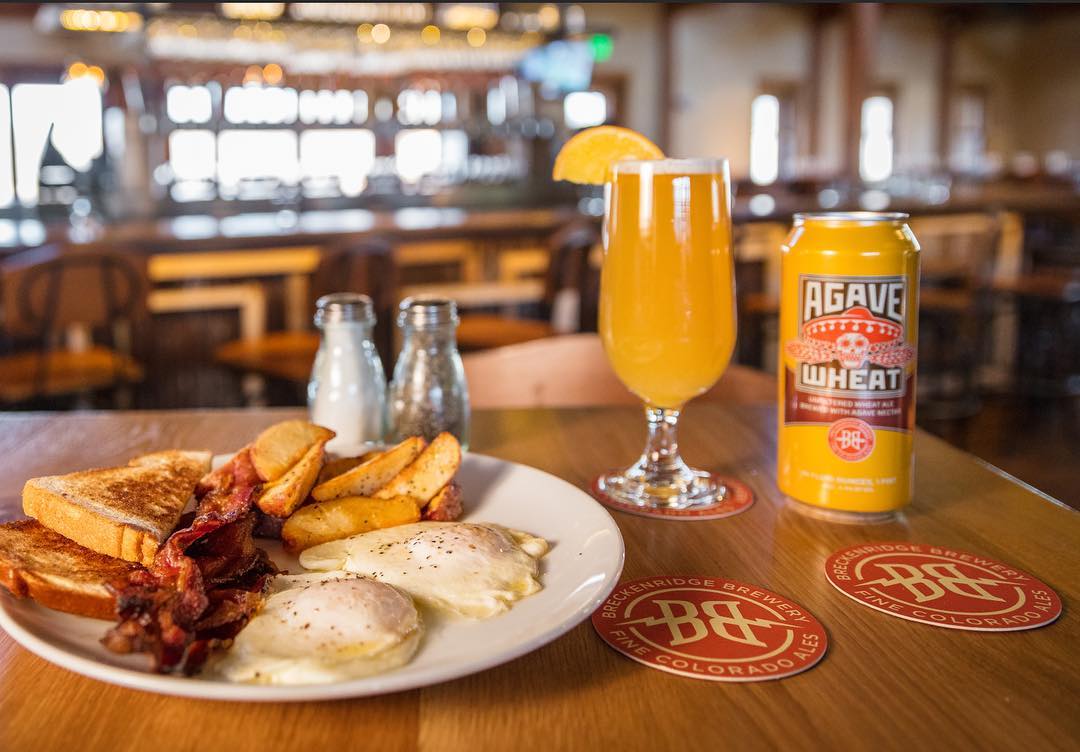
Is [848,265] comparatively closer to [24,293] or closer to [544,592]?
[544,592]

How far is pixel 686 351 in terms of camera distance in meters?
1.00

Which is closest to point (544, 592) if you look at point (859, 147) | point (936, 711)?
point (936, 711)

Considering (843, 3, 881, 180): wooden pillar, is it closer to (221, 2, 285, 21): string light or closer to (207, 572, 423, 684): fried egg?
(221, 2, 285, 21): string light

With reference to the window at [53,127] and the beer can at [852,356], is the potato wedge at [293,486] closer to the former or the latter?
the beer can at [852,356]

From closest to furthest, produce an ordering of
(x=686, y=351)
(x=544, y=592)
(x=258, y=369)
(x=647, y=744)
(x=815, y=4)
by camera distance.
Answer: (x=647, y=744), (x=544, y=592), (x=686, y=351), (x=258, y=369), (x=815, y=4)

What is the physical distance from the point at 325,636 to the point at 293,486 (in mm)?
255

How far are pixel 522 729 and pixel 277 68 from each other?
769cm

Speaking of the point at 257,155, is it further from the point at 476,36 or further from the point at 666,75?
the point at 666,75

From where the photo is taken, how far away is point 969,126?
14.4 meters

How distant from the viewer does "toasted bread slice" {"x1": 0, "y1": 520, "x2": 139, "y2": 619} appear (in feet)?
2.13

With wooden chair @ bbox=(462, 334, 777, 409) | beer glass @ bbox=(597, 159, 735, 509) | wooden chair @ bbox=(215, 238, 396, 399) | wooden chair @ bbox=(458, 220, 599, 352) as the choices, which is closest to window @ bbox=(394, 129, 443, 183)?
wooden chair @ bbox=(458, 220, 599, 352)

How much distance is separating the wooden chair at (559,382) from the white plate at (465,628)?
2.31 ft

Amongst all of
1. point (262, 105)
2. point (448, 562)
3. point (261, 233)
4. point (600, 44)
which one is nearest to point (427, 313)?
point (448, 562)

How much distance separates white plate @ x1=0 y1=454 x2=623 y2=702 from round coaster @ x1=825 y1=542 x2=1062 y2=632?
0.20m
